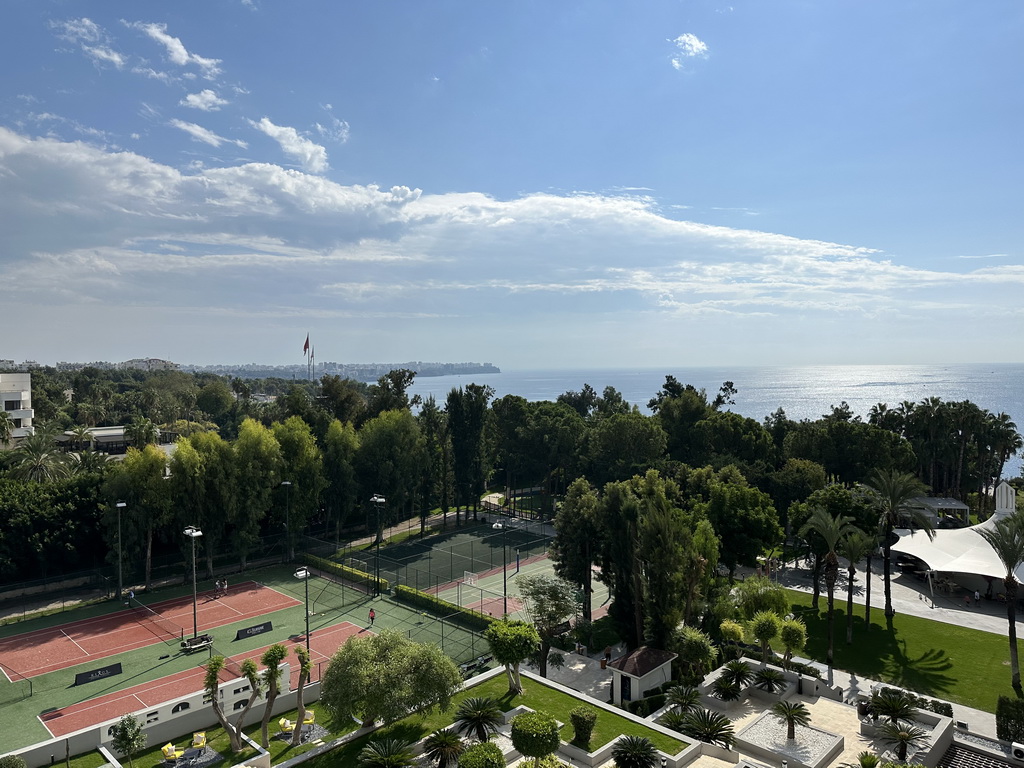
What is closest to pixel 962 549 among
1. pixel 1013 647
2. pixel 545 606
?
pixel 1013 647

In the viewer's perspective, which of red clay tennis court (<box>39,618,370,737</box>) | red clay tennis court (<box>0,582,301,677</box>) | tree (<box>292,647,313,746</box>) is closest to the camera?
tree (<box>292,647,313,746</box>)

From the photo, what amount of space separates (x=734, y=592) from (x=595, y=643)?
25.0 feet

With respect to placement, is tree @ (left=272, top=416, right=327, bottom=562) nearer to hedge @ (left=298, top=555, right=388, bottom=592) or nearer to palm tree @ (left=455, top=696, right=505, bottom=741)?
hedge @ (left=298, top=555, right=388, bottom=592)

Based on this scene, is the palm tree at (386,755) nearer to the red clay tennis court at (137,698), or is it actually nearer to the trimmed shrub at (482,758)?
the trimmed shrub at (482,758)

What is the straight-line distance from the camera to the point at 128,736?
21578 mm

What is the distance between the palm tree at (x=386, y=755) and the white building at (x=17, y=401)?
72338mm

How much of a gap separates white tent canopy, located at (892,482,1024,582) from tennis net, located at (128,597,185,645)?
145 feet

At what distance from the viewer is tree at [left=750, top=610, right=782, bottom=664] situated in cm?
2694

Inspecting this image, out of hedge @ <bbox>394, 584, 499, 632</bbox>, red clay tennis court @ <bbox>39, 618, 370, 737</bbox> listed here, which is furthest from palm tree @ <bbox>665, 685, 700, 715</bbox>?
red clay tennis court @ <bbox>39, 618, 370, 737</bbox>

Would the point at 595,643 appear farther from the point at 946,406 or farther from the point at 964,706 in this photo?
the point at 946,406

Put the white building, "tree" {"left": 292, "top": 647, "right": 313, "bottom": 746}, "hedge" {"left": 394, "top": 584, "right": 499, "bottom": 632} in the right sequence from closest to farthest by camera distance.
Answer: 1. "tree" {"left": 292, "top": 647, "right": 313, "bottom": 746}
2. "hedge" {"left": 394, "top": 584, "right": 499, "bottom": 632}
3. the white building

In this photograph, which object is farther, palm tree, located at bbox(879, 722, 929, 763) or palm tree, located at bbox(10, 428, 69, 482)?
palm tree, located at bbox(10, 428, 69, 482)

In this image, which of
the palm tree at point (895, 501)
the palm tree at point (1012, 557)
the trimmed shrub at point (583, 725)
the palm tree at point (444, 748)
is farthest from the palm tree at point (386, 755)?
the palm tree at point (895, 501)

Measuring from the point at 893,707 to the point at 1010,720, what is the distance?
3.78 meters
